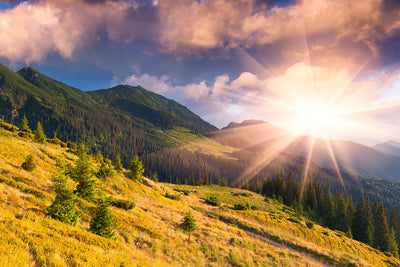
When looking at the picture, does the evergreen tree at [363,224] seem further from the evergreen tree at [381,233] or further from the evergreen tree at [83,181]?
the evergreen tree at [83,181]

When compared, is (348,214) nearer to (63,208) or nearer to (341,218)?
(341,218)

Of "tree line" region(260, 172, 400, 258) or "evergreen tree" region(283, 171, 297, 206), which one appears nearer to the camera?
"tree line" region(260, 172, 400, 258)

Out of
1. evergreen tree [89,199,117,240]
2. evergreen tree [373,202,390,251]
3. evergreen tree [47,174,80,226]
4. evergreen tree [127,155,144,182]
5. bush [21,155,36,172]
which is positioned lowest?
evergreen tree [373,202,390,251]

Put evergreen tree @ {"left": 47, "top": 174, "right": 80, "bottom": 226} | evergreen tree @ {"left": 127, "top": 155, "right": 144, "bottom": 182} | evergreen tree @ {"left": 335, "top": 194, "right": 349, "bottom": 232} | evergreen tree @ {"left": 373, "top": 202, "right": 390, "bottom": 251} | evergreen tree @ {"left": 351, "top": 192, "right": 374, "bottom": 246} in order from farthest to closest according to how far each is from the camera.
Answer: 1. evergreen tree @ {"left": 335, "top": 194, "right": 349, "bottom": 232}
2. evergreen tree @ {"left": 351, "top": 192, "right": 374, "bottom": 246}
3. evergreen tree @ {"left": 373, "top": 202, "right": 390, "bottom": 251}
4. evergreen tree @ {"left": 127, "top": 155, "right": 144, "bottom": 182}
5. evergreen tree @ {"left": 47, "top": 174, "right": 80, "bottom": 226}

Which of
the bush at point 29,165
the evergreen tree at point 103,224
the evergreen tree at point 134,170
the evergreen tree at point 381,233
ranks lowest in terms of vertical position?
the evergreen tree at point 381,233

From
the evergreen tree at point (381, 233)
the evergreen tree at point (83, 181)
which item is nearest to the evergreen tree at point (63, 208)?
the evergreen tree at point (83, 181)

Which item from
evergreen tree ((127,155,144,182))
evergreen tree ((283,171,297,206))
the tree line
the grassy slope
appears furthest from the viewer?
evergreen tree ((283,171,297,206))

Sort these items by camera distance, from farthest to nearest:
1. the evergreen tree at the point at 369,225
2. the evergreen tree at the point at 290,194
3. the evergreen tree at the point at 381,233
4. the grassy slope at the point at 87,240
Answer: the evergreen tree at the point at 290,194 → the evergreen tree at the point at 369,225 → the evergreen tree at the point at 381,233 → the grassy slope at the point at 87,240

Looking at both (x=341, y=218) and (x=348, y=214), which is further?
(x=348, y=214)

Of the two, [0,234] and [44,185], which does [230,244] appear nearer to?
[0,234]

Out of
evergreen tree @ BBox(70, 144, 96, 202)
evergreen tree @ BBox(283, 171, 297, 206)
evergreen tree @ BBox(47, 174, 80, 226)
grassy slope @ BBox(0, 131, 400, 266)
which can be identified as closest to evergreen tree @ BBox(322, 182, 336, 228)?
evergreen tree @ BBox(283, 171, 297, 206)

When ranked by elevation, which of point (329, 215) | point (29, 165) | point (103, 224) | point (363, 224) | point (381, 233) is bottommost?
point (381, 233)

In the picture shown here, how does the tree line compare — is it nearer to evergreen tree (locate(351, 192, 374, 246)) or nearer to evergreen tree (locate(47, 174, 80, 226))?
evergreen tree (locate(351, 192, 374, 246))

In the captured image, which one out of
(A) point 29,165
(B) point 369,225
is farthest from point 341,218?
(A) point 29,165
